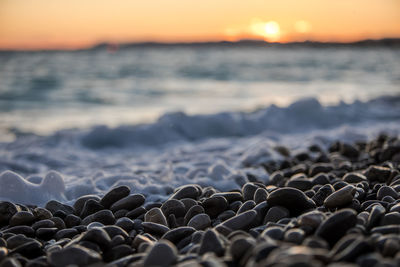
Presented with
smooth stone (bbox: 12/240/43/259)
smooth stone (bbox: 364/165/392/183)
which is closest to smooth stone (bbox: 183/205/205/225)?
smooth stone (bbox: 12/240/43/259)

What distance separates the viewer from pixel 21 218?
258cm

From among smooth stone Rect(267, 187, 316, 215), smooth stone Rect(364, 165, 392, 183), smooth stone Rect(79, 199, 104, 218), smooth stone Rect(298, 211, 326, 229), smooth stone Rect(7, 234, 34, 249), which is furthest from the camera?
smooth stone Rect(364, 165, 392, 183)

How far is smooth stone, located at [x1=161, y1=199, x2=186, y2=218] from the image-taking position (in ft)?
8.45

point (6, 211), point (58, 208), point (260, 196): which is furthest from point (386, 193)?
point (6, 211)

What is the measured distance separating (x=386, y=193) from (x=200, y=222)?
1.09m

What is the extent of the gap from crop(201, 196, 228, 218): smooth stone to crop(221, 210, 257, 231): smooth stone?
366 millimetres

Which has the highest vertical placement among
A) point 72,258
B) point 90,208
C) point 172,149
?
point 72,258

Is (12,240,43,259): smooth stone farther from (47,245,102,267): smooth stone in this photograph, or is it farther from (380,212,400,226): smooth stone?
(380,212,400,226): smooth stone

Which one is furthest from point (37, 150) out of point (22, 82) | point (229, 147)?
point (22, 82)

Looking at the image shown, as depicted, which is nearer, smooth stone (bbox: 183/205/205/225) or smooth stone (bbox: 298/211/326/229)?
smooth stone (bbox: 298/211/326/229)

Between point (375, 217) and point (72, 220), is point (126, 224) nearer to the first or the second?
point (72, 220)

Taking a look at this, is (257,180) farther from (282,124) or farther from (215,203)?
(282,124)

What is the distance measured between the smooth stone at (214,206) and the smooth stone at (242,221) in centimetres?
37

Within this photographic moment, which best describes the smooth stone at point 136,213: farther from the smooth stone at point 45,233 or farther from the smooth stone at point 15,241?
the smooth stone at point 15,241
